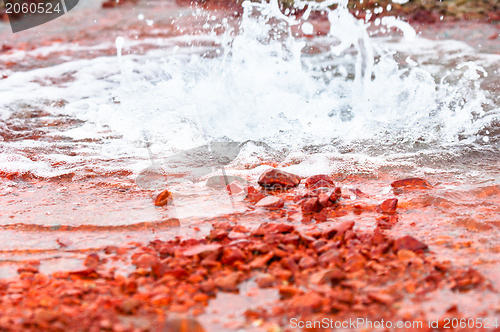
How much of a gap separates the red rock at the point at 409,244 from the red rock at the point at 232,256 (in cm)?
49

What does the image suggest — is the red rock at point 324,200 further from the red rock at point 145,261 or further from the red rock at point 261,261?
the red rock at point 145,261

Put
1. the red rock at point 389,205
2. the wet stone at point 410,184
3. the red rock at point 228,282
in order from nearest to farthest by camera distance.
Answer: the red rock at point 228,282 → the red rock at point 389,205 → the wet stone at point 410,184

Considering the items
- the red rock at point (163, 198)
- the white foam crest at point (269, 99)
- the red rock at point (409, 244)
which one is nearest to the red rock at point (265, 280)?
the red rock at point (409, 244)

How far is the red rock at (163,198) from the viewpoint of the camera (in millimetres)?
2205

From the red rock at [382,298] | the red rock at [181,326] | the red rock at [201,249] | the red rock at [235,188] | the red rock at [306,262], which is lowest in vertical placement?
the red rock at [235,188]

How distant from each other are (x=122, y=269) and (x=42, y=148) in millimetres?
1868

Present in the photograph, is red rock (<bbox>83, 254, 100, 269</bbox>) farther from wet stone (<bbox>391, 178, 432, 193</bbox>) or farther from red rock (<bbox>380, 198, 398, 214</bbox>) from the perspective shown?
wet stone (<bbox>391, 178, 432, 193</bbox>)

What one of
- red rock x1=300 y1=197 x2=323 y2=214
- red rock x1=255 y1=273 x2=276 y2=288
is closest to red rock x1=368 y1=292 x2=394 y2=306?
red rock x1=255 y1=273 x2=276 y2=288

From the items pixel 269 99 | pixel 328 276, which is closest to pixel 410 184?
pixel 328 276

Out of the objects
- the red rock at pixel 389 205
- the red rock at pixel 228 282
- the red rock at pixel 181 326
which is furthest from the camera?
the red rock at pixel 389 205

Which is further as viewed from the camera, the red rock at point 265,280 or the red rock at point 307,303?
the red rock at point 265,280

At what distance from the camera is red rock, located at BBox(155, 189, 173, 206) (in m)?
2.21

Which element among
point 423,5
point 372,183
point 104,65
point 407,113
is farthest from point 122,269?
point 423,5

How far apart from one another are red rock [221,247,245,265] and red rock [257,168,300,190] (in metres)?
0.80
